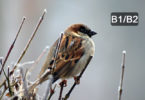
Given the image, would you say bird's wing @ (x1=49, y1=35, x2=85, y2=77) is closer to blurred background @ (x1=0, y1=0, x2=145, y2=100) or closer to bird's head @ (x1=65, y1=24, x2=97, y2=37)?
bird's head @ (x1=65, y1=24, x2=97, y2=37)

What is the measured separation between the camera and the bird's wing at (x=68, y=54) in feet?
2.77

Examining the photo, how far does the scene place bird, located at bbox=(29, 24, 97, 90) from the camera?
0.85 m

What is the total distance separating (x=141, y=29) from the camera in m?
1.33

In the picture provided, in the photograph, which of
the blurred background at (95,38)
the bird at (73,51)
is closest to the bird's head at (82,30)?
the bird at (73,51)

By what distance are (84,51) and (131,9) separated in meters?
0.41

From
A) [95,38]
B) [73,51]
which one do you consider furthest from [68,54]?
[95,38]

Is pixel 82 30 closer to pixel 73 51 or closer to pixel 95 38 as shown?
pixel 73 51

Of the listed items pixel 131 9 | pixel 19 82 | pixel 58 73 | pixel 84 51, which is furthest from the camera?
pixel 131 9

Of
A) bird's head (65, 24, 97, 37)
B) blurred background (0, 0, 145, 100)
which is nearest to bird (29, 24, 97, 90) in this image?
bird's head (65, 24, 97, 37)

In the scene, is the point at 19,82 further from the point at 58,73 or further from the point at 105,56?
the point at 105,56

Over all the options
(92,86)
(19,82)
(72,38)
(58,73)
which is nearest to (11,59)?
(92,86)

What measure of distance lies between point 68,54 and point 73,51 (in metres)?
0.02

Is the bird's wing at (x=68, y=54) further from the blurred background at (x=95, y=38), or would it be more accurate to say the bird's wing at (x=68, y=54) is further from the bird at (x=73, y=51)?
the blurred background at (x=95, y=38)

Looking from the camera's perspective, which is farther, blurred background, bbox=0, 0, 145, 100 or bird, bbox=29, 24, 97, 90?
blurred background, bbox=0, 0, 145, 100
